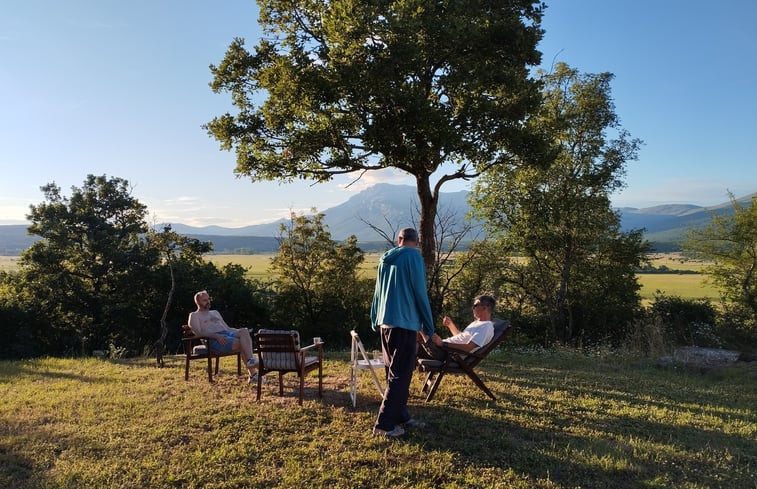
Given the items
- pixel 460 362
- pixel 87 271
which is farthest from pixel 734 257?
pixel 87 271

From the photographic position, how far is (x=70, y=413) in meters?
5.28

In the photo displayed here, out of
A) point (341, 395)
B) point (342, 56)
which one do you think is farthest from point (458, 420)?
point (342, 56)

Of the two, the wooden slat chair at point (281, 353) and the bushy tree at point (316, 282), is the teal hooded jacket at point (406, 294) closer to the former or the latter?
the wooden slat chair at point (281, 353)

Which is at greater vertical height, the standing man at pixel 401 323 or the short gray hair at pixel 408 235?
the short gray hair at pixel 408 235

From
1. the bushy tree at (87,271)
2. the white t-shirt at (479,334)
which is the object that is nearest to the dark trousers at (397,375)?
the white t-shirt at (479,334)

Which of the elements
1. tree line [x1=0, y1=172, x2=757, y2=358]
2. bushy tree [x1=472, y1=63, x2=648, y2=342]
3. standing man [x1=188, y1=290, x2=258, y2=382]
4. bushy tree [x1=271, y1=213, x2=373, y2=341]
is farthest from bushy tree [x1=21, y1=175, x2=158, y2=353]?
bushy tree [x1=472, y1=63, x2=648, y2=342]

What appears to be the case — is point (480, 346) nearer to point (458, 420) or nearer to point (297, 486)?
point (458, 420)

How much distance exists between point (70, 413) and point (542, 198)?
16.1 metres

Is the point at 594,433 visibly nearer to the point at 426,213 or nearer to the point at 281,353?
the point at 281,353

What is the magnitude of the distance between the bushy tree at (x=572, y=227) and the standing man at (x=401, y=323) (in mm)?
12914

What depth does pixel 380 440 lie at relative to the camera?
420 cm

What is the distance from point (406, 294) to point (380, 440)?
139cm

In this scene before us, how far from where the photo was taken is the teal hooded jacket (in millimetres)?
4305

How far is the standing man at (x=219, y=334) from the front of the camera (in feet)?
21.9
